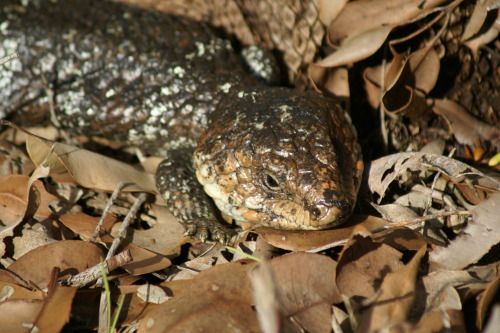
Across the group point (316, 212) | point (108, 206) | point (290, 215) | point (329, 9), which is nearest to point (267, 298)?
point (316, 212)

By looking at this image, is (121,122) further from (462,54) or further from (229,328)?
(462,54)

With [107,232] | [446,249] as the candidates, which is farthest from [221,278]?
[446,249]

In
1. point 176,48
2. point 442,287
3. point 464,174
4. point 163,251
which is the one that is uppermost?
point 176,48

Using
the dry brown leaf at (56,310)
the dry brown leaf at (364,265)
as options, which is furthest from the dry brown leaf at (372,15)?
the dry brown leaf at (56,310)

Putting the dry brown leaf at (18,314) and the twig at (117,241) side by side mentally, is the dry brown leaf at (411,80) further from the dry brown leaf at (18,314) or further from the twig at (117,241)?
the dry brown leaf at (18,314)

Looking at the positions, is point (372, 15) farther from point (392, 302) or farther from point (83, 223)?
point (83, 223)

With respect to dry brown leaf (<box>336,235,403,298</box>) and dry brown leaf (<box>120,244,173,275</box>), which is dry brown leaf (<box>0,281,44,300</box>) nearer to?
dry brown leaf (<box>120,244,173,275</box>)

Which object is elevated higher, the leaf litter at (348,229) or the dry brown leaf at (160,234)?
the leaf litter at (348,229)

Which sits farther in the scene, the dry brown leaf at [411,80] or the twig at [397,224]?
the dry brown leaf at [411,80]
